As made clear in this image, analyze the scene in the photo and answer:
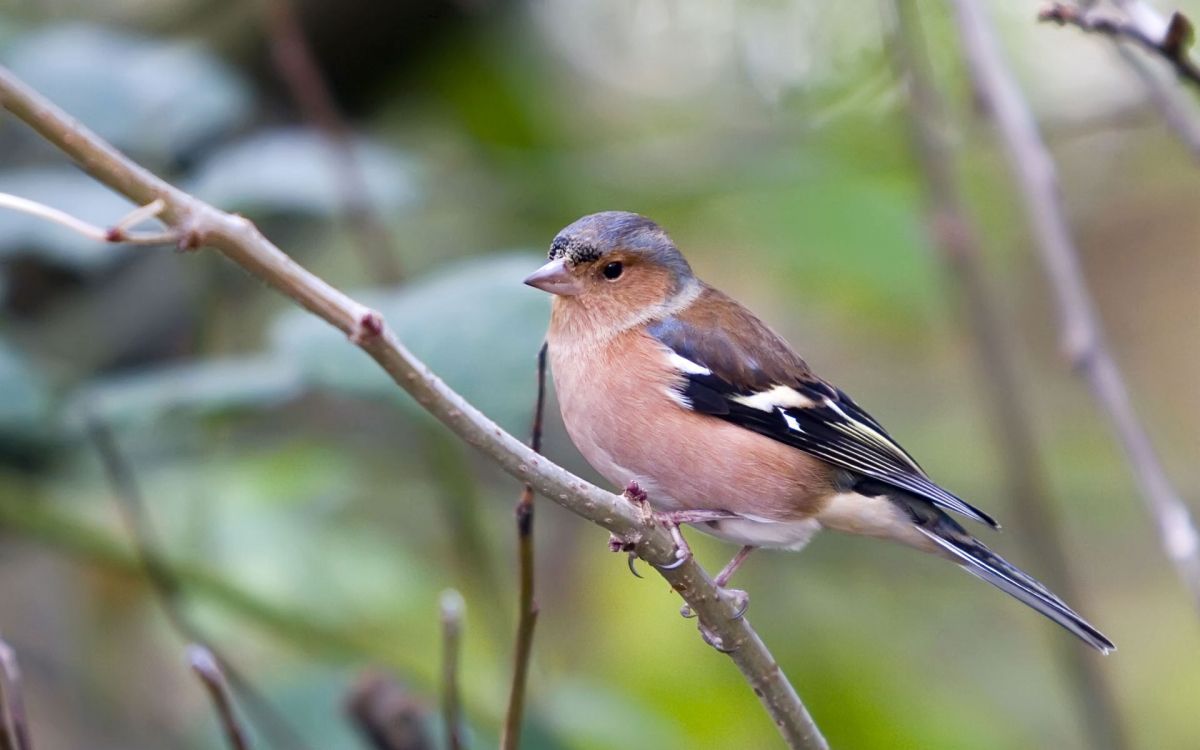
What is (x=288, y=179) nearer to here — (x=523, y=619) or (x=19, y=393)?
(x=19, y=393)

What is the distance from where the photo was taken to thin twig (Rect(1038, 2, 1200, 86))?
1.99m

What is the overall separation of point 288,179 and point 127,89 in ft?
2.04

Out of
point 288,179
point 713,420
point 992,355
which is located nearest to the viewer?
point 713,420

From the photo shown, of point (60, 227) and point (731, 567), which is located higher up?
point (60, 227)

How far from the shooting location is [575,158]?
4.80 meters

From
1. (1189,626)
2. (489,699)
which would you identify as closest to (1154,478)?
(489,699)

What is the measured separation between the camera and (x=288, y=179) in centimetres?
324

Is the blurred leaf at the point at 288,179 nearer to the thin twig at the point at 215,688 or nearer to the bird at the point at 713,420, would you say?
A: the bird at the point at 713,420

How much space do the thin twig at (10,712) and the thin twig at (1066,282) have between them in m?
1.89

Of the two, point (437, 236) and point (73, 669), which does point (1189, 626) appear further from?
point (73, 669)

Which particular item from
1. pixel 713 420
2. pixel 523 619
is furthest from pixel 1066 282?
pixel 523 619

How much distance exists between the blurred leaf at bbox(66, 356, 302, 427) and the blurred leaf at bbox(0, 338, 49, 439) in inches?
3.1

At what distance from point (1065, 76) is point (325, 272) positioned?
344 cm

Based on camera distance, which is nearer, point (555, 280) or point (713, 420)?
point (555, 280)
